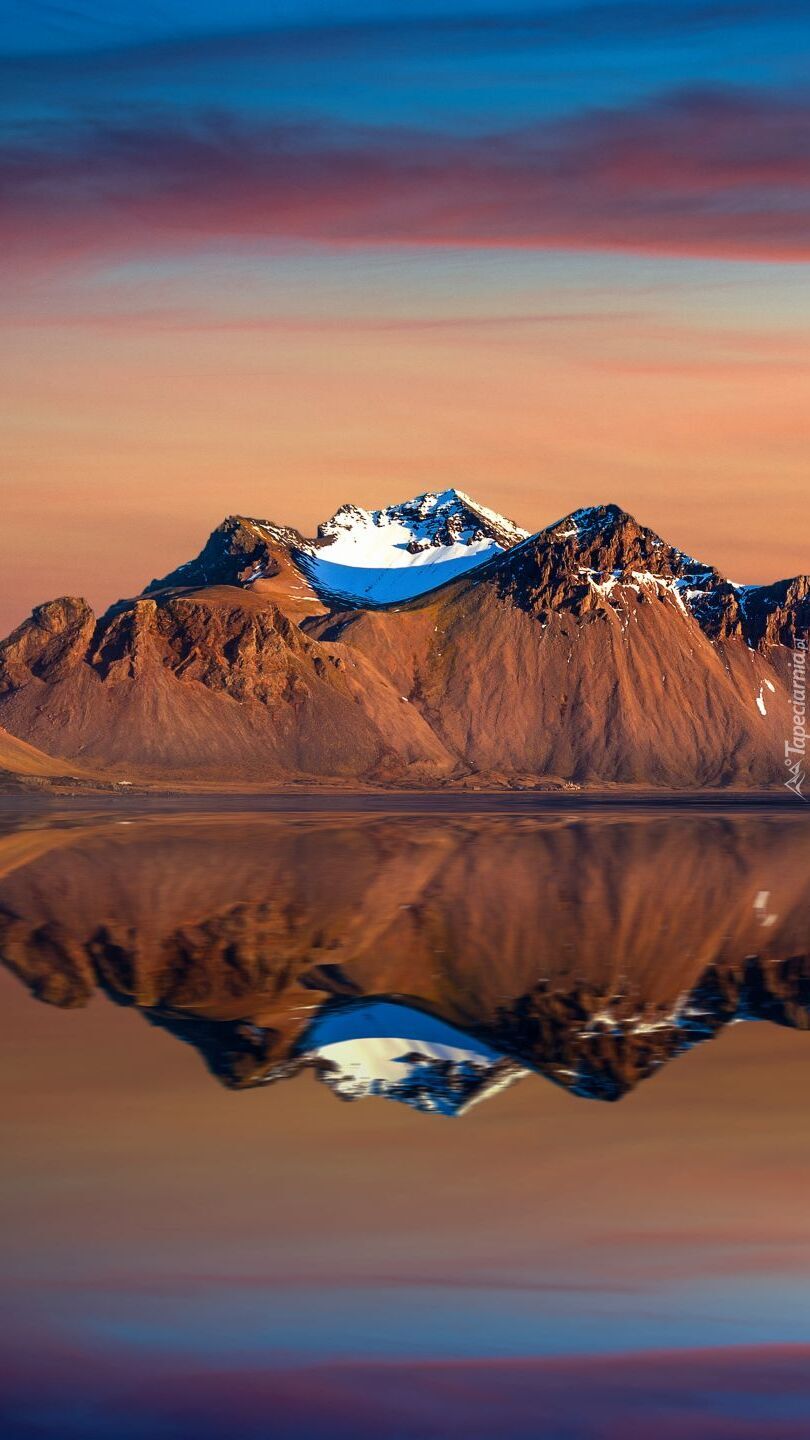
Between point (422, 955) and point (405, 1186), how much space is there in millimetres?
18805

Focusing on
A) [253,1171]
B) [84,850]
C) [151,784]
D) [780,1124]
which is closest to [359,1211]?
[253,1171]

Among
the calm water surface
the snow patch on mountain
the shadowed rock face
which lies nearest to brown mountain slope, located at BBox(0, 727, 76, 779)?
the shadowed rock face

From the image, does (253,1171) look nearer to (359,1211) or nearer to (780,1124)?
(359,1211)

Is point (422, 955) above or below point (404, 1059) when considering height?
below

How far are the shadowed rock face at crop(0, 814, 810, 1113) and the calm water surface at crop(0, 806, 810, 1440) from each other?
0.52 feet

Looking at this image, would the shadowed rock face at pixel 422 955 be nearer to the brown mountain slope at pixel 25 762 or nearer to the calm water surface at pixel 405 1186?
the calm water surface at pixel 405 1186

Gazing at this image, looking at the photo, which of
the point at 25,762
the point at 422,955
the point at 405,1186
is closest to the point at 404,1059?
the point at 405,1186

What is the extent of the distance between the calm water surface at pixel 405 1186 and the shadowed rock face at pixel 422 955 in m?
0.16

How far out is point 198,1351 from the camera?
11.9 m

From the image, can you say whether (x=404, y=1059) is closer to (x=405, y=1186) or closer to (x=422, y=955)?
(x=405, y=1186)

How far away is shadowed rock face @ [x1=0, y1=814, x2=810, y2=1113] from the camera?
2362cm

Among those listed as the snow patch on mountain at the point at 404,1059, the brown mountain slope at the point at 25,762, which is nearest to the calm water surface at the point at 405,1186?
the snow patch on mountain at the point at 404,1059

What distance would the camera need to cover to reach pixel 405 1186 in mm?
16359

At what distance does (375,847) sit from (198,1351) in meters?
66.4
